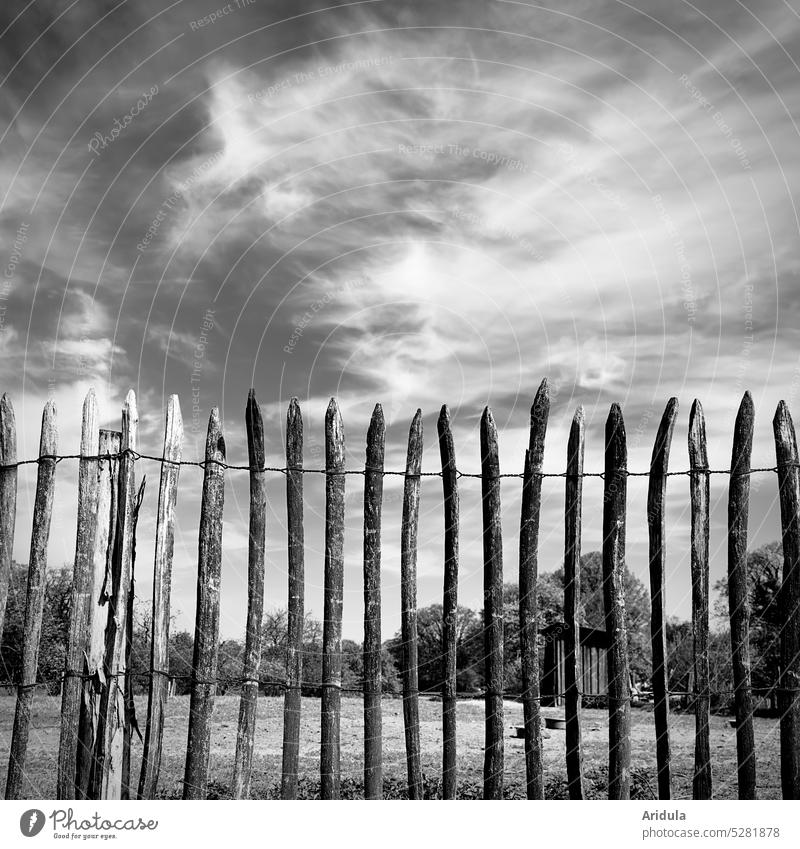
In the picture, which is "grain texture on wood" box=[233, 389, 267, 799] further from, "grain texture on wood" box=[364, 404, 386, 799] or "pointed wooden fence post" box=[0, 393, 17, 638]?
"pointed wooden fence post" box=[0, 393, 17, 638]

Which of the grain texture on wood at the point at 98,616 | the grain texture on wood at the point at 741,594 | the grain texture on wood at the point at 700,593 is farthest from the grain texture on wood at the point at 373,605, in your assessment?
the grain texture on wood at the point at 741,594

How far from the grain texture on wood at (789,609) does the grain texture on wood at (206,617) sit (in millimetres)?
5069

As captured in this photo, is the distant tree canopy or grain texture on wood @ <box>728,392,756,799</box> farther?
the distant tree canopy

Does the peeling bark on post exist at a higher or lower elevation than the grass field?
higher

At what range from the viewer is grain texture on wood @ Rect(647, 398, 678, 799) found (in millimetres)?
6926

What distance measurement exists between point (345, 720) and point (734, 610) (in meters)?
9.52

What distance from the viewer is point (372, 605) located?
721cm

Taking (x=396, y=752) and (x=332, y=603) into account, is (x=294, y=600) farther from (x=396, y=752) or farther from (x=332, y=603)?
(x=396, y=752)

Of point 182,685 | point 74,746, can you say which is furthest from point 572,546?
point 182,685

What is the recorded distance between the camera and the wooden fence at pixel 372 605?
275 inches

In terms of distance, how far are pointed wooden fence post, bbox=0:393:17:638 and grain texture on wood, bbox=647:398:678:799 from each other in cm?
607

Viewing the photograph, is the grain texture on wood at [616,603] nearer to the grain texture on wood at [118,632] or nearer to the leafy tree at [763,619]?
the grain texture on wood at [118,632]

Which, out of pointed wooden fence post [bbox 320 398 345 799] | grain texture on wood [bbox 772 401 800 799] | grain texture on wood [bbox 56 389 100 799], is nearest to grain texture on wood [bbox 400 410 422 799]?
pointed wooden fence post [bbox 320 398 345 799]
